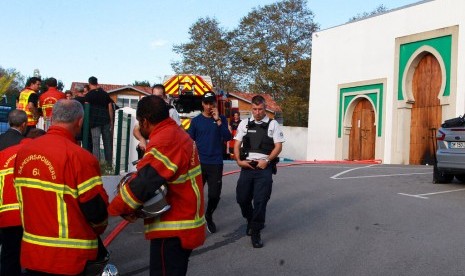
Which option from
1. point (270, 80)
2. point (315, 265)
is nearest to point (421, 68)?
point (315, 265)

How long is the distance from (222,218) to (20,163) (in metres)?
6.10

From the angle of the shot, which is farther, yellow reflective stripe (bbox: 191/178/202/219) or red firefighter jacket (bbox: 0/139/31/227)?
red firefighter jacket (bbox: 0/139/31/227)

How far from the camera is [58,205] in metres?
3.86

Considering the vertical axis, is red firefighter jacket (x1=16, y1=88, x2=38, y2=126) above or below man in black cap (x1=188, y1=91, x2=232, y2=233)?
above

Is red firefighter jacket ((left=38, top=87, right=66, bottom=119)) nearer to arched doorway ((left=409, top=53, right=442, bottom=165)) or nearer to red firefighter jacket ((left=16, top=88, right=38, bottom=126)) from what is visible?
red firefighter jacket ((left=16, top=88, right=38, bottom=126))

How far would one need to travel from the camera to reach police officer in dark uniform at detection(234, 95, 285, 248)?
312 inches

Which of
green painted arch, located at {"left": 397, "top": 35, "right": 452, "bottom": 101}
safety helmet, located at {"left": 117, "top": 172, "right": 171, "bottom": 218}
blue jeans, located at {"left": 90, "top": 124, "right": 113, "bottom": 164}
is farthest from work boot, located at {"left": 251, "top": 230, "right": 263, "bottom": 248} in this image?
green painted arch, located at {"left": 397, "top": 35, "right": 452, "bottom": 101}

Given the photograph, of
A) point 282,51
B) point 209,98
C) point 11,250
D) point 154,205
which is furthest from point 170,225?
point 282,51

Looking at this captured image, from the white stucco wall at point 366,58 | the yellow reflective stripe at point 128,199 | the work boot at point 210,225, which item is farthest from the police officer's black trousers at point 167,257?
the white stucco wall at point 366,58

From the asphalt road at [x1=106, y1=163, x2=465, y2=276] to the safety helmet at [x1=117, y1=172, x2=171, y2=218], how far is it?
2.76 m

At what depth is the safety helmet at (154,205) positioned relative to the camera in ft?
13.2

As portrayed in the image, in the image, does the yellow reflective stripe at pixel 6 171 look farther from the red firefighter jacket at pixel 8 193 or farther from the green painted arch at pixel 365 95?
the green painted arch at pixel 365 95

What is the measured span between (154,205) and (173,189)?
198 millimetres

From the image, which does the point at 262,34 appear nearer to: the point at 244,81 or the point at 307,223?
the point at 244,81
